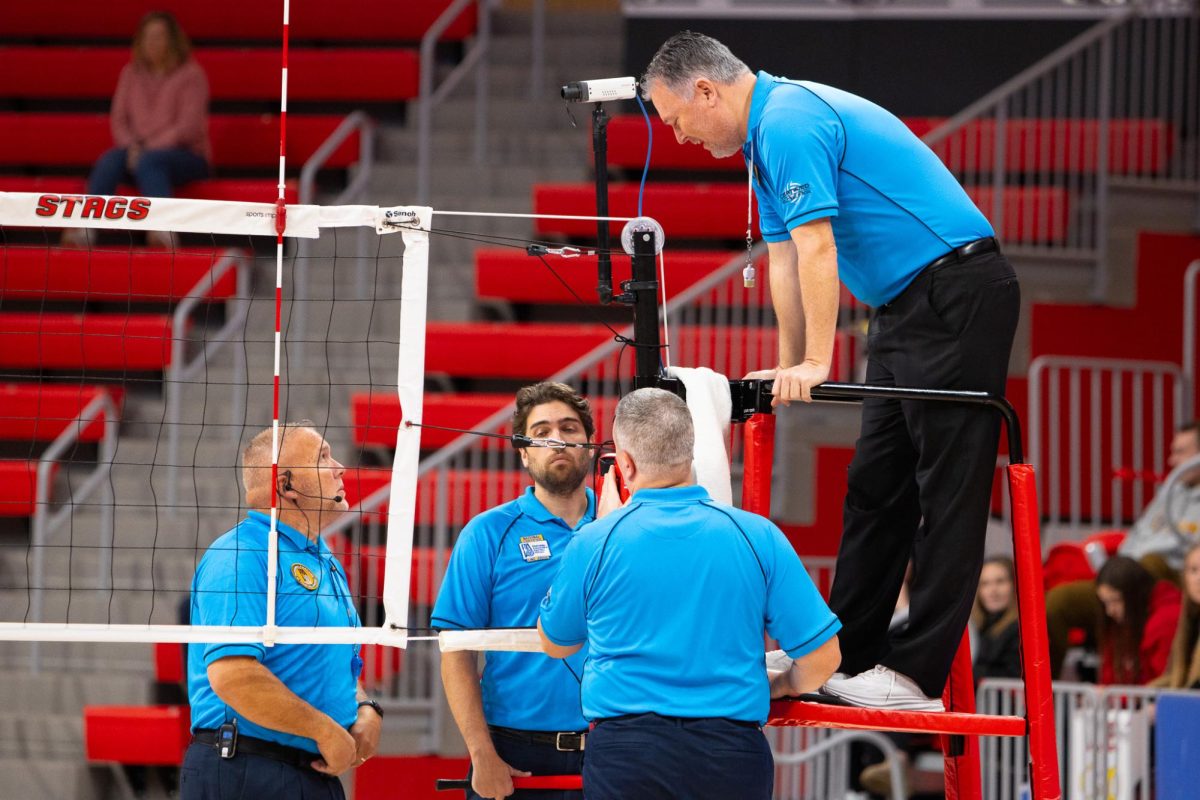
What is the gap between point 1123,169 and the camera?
10336mm

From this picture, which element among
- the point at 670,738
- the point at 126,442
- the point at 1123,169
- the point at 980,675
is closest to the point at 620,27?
the point at 1123,169

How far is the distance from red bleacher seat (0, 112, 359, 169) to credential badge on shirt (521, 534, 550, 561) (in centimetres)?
703

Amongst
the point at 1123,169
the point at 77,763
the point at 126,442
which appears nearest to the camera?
the point at 77,763

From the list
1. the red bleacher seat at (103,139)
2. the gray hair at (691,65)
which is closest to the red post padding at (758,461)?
the gray hair at (691,65)

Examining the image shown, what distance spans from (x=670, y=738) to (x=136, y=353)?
712 cm

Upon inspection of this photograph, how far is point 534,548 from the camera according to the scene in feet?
14.4

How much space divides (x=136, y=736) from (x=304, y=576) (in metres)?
4.37

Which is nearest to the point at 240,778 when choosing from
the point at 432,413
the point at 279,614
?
the point at 279,614

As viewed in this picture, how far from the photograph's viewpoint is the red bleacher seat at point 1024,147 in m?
9.95

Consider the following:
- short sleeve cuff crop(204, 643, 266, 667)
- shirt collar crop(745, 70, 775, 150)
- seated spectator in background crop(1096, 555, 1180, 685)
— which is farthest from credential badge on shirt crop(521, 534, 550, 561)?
seated spectator in background crop(1096, 555, 1180, 685)

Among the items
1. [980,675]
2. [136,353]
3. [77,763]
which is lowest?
[77,763]

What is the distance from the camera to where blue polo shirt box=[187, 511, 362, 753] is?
407 centimetres

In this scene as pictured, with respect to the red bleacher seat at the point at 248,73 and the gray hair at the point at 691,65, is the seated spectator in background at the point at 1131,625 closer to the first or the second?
the gray hair at the point at 691,65

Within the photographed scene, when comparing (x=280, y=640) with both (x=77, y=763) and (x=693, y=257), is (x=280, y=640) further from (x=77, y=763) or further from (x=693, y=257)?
(x=693, y=257)
